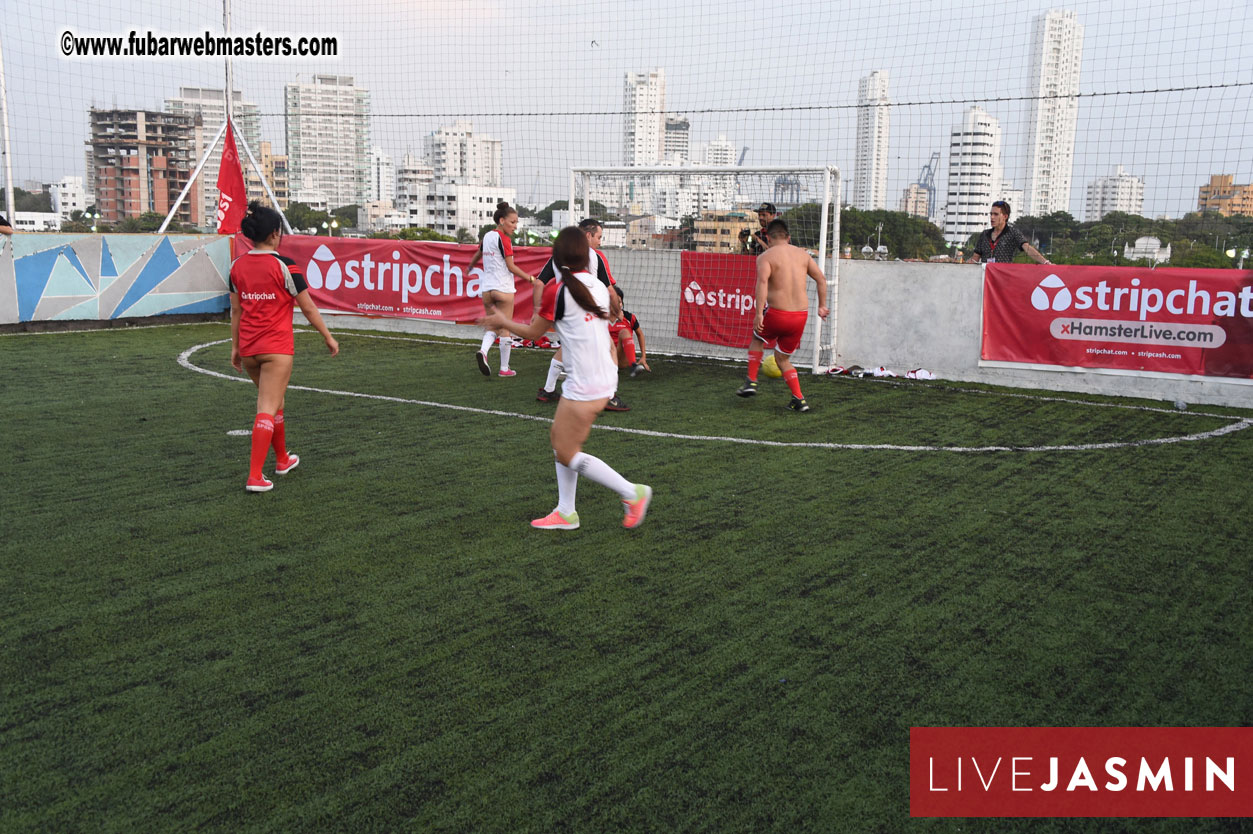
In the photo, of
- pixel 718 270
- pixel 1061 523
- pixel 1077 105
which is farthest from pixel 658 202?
pixel 1061 523

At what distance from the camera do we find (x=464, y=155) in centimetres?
2303

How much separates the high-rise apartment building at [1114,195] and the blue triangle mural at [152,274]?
13.7 meters

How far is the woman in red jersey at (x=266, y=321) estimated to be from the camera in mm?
6652

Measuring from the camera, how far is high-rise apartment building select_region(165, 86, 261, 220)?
18531 millimetres

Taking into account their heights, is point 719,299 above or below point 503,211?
below

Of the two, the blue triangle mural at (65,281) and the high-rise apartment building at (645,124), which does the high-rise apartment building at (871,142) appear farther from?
the blue triangle mural at (65,281)

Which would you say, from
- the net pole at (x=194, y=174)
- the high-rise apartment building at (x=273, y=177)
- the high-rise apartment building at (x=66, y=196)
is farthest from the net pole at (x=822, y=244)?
the high-rise apartment building at (x=66, y=196)

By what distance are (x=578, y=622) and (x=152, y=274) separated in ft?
48.1

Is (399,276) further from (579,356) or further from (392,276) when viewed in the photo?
(579,356)

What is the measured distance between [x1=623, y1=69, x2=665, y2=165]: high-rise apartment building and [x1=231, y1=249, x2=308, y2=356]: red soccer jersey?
9064mm

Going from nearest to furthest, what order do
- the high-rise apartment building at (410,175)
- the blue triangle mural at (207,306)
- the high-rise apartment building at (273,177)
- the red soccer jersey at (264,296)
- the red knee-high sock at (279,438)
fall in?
1. the red soccer jersey at (264,296)
2. the red knee-high sock at (279,438)
3. the blue triangle mural at (207,306)
4. the high-rise apartment building at (273,177)
5. the high-rise apartment building at (410,175)

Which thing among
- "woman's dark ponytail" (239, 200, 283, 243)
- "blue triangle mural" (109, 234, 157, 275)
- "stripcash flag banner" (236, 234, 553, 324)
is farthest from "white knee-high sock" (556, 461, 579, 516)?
"blue triangle mural" (109, 234, 157, 275)

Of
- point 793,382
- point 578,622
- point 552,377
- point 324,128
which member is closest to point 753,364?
point 793,382

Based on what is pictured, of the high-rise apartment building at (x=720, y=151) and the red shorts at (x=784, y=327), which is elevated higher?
the high-rise apartment building at (x=720, y=151)
